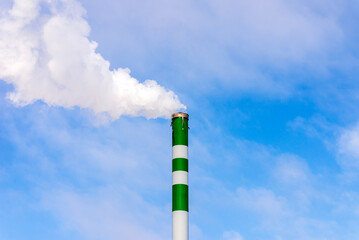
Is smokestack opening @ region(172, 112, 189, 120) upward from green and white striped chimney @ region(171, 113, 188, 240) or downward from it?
upward

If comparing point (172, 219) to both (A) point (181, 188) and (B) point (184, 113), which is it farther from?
(B) point (184, 113)

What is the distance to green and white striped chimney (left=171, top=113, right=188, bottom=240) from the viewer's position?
3042cm

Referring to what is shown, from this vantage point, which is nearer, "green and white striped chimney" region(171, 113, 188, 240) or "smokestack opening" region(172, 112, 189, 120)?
"green and white striped chimney" region(171, 113, 188, 240)

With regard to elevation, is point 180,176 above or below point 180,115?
below

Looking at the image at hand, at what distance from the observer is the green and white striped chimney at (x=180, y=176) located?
3042cm

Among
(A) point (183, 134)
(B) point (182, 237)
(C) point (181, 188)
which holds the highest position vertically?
(A) point (183, 134)

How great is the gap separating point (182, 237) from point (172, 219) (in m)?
1.16

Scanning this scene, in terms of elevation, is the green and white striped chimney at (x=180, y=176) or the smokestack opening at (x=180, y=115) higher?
the smokestack opening at (x=180, y=115)

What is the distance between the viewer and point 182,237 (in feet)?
99.3

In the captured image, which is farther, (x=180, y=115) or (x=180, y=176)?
(x=180, y=115)

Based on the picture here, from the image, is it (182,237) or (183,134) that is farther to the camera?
(183,134)

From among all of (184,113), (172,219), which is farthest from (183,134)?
(172,219)

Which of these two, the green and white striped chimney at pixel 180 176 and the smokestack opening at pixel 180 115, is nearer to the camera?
the green and white striped chimney at pixel 180 176

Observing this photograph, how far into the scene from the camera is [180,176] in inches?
1230
